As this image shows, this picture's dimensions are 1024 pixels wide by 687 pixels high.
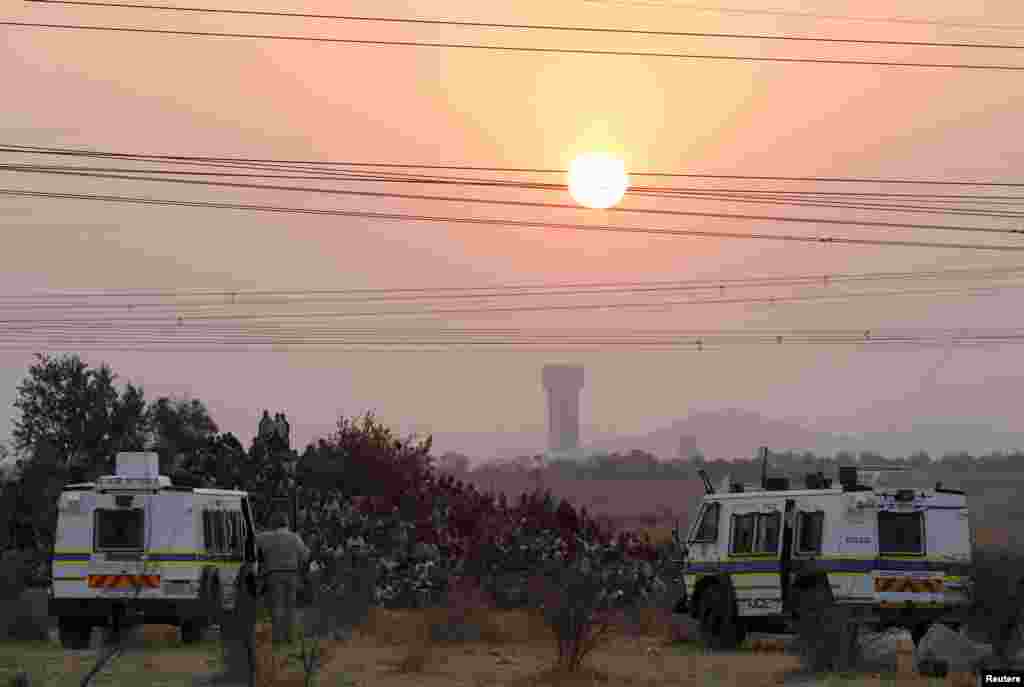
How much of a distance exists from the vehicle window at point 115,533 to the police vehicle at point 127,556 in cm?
2

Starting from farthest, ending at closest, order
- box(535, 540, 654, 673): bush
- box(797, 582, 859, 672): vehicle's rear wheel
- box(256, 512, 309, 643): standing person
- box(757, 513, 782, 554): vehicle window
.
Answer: box(757, 513, 782, 554): vehicle window, box(256, 512, 309, 643): standing person, box(797, 582, 859, 672): vehicle's rear wheel, box(535, 540, 654, 673): bush

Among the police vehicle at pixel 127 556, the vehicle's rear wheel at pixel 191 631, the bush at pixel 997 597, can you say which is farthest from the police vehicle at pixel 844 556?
the police vehicle at pixel 127 556

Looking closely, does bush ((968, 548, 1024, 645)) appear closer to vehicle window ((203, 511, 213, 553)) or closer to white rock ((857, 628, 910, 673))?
white rock ((857, 628, 910, 673))

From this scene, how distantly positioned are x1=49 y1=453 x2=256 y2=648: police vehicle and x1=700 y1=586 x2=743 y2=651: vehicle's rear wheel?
26.9ft

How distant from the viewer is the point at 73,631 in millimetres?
25234

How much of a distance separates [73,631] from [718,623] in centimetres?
1055

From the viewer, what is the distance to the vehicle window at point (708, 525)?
90.9 ft

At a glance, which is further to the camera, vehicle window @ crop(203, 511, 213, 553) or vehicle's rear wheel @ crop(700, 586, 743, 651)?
vehicle's rear wheel @ crop(700, 586, 743, 651)

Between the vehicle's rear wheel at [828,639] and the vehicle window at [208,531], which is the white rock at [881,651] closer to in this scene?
the vehicle's rear wheel at [828,639]

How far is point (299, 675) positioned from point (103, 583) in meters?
6.90

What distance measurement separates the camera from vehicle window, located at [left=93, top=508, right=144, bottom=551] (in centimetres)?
2512

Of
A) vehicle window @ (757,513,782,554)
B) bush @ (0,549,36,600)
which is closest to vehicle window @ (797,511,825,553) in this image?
vehicle window @ (757,513,782,554)

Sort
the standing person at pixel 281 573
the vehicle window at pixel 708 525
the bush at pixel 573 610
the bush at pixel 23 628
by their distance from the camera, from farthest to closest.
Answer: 1. the vehicle window at pixel 708 525
2. the bush at pixel 23 628
3. the standing person at pixel 281 573
4. the bush at pixel 573 610

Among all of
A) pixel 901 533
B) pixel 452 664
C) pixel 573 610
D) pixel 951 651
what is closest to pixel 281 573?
pixel 452 664
